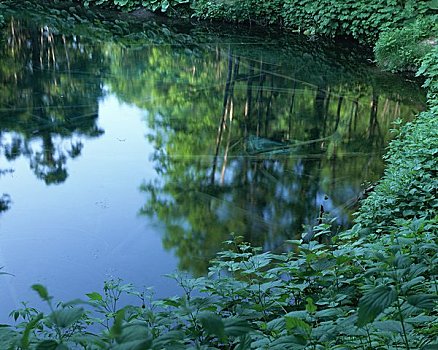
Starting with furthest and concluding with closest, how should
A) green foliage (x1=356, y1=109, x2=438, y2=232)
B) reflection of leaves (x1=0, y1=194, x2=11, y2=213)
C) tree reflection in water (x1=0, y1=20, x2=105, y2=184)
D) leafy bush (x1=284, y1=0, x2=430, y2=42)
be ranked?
leafy bush (x1=284, y1=0, x2=430, y2=42) → tree reflection in water (x1=0, y1=20, x2=105, y2=184) → reflection of leaves (x1=0, y1=194, x2=11, y2=213) → green foliage (x1=356, y1=109, x2=438, y2=232)

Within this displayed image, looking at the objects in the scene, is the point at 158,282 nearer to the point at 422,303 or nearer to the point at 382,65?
the point at 422,303

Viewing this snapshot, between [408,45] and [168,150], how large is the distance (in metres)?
5.79

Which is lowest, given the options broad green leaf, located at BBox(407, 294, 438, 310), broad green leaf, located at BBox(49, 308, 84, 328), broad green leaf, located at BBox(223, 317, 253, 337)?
broad green leaf, located at BBox(223, 317, 253, 337)

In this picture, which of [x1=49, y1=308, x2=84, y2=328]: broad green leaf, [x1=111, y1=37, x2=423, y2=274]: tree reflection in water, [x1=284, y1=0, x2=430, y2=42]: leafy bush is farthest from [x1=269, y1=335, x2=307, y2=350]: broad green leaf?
[x1=284, y1=0, x2=430, y2=42]: leafy bush

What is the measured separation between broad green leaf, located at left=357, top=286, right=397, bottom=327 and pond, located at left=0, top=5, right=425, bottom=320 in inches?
122

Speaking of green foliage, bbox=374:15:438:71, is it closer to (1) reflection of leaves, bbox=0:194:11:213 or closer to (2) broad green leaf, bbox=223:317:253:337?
(1) reflection of leaves, bbox=0:194:11:213

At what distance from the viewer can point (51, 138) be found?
7578 millimetres

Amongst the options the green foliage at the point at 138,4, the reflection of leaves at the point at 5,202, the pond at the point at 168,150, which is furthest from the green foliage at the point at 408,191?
the green foliage at the point at 138,4

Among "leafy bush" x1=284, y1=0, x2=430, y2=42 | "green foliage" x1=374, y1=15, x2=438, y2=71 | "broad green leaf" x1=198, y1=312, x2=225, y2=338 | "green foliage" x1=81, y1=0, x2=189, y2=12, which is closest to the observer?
"broad green leaf" x1=198, y1=312, x2=225, y2=338

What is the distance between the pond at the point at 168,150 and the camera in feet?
17.1

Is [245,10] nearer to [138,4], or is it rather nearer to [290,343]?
[138,4]

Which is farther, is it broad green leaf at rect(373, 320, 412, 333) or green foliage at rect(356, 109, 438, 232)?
green foliage at rect(356, 109, 438, 232)

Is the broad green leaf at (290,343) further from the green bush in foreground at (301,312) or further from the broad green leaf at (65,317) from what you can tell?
the broad green leaf at (65,317)

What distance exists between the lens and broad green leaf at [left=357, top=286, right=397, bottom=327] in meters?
1.49
